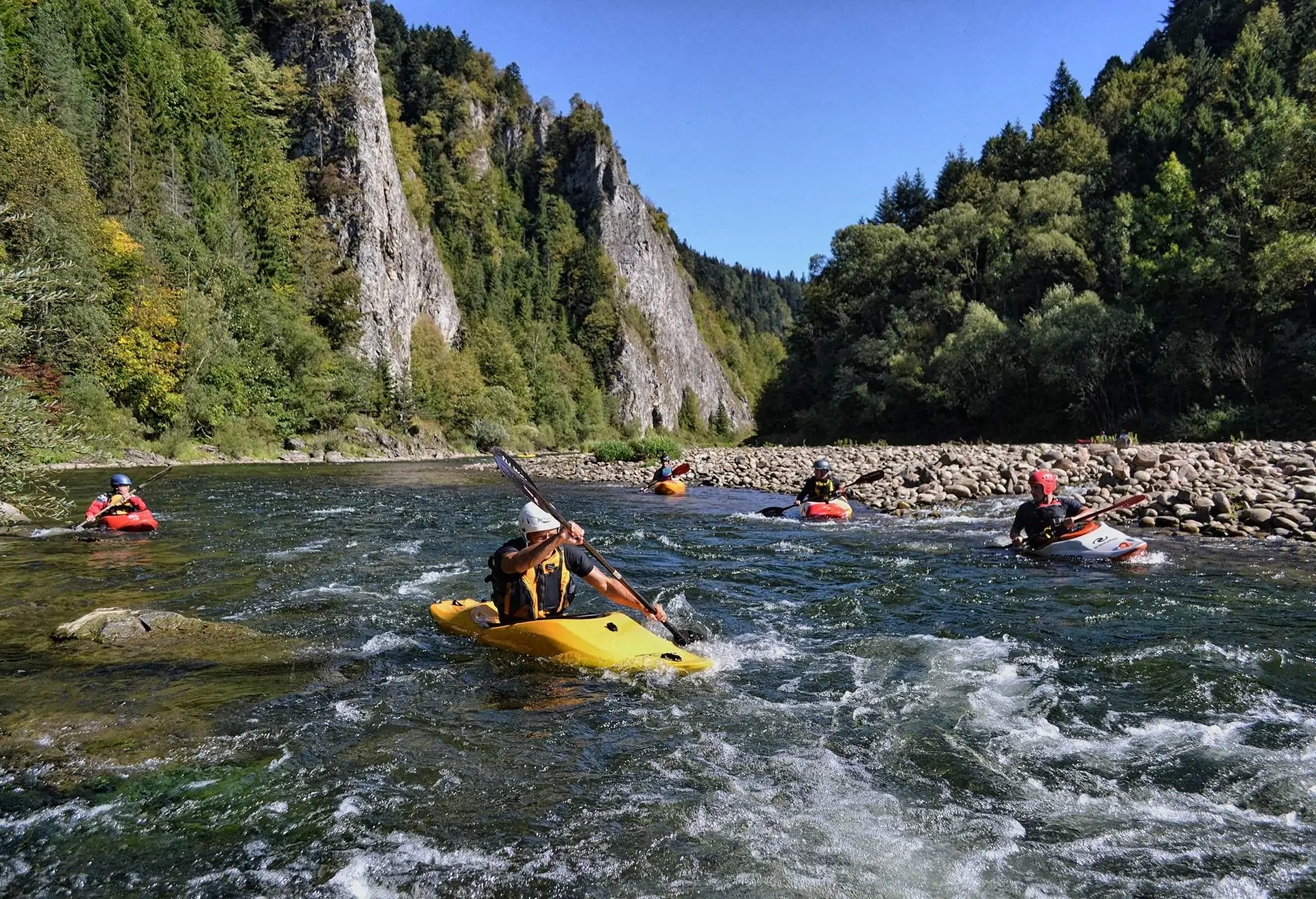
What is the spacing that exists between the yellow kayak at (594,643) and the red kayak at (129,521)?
8896 mm

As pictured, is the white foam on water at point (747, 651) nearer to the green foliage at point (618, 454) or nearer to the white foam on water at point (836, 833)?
the white foam on water at point (836, 833)

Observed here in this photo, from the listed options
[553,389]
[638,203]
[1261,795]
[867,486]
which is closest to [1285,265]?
[867,486]

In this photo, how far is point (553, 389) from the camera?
78.4m

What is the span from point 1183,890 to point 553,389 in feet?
252

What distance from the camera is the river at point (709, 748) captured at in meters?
3.22

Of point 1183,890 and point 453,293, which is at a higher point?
point 453,293

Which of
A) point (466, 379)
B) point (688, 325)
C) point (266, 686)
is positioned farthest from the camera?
point (688, 325)

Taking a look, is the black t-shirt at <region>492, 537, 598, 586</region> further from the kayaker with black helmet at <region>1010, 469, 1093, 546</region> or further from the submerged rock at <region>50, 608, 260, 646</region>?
the kayaker with black helmet at <region>1010, 469, 1093, 546</region>

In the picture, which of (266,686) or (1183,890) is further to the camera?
(266,686)

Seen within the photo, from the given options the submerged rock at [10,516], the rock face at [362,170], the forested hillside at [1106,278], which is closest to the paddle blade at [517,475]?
the submerged rock at [10,516]

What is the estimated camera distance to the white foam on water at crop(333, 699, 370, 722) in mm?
4898

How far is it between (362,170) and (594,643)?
204 feet

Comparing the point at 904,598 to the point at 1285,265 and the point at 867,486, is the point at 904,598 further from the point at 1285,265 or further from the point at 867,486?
the point at 1285,265

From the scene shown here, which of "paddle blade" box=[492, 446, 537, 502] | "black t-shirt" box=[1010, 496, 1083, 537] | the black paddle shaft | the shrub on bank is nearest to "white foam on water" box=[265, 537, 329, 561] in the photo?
"paddle blade" box=[492, 446, 537, 502]
